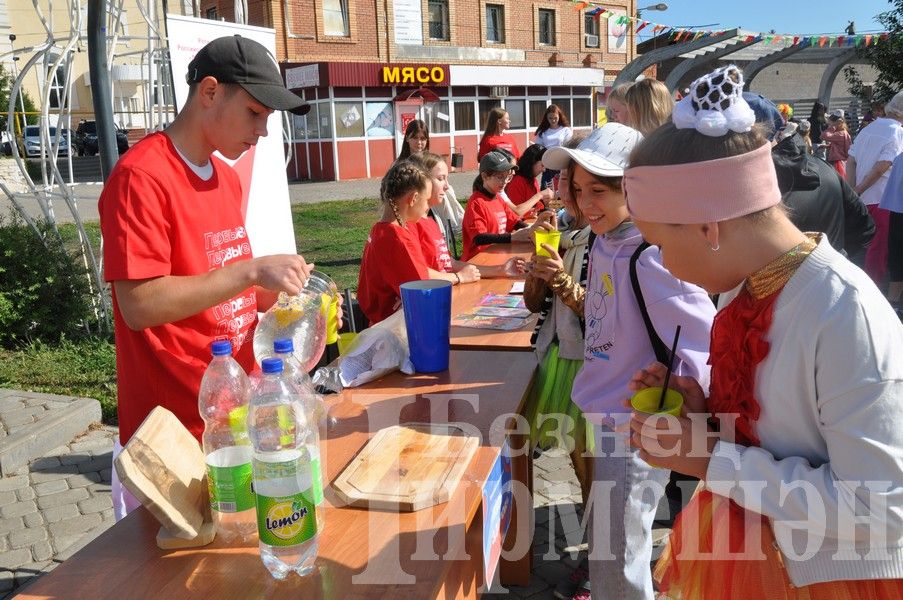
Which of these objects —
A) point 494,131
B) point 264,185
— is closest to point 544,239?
point 264,185

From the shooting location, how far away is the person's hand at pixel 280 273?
1.83 meters

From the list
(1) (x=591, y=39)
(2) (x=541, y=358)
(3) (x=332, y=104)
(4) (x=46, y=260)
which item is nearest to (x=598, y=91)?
(1) (x=591, y=39)

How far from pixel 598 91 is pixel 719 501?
102 feet

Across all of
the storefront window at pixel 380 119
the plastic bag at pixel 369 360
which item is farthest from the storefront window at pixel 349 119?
the plastic bag at pixel 369 360

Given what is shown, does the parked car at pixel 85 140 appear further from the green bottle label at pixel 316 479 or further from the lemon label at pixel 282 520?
the lemon label at pixel 282 520

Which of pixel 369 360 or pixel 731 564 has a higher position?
pixel 369 360

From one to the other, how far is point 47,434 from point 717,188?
4.45 meters

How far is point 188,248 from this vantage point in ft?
6.54

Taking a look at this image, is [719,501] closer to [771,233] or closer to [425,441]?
[771,233]

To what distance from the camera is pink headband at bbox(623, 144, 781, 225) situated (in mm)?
1361

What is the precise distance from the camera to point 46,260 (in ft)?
19.7

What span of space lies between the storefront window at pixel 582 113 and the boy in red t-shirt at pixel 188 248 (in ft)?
94.3

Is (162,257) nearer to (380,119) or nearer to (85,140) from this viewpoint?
(380,119)

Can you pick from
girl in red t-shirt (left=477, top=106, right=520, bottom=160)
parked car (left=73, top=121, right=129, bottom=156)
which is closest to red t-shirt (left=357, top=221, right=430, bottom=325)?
girl in red t-shirt (left=477, top=106, right=520, bottom=160)
